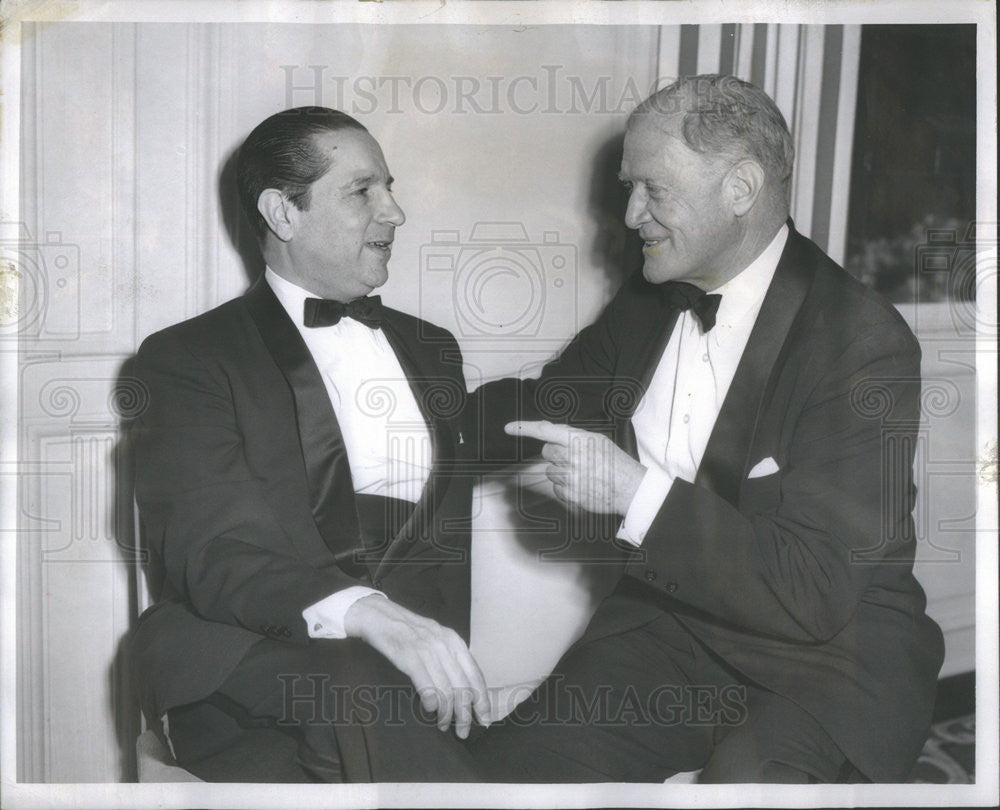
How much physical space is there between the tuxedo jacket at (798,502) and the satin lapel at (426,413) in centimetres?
8

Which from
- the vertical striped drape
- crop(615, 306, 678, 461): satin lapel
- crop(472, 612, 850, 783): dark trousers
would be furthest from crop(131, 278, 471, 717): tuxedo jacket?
the vertical striped drape

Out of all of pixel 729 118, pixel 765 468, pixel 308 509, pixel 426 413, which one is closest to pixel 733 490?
pixel 765 468

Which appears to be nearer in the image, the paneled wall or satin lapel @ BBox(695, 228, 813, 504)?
satin lapel @ BBox(695, 228, 813, 504)

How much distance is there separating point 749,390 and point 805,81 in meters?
0.68

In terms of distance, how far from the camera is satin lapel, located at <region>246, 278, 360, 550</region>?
200 cm

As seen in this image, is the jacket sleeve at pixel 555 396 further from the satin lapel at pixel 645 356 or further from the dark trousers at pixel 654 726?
the dark trousers at pixel 654 726

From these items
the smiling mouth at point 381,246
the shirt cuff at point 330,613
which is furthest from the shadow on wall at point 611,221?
the shirt cuff at point 330,613

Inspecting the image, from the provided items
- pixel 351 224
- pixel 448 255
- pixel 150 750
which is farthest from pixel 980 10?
pixel 150 750

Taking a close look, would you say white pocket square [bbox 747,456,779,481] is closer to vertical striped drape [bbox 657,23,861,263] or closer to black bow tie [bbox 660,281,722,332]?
black bow tie [bbox 660,281,722,332]

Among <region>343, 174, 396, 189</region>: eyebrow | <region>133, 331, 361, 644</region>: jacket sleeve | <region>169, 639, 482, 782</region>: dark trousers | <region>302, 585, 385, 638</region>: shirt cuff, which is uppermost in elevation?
<region>343, 174, 396, 189</region>: eyebrow

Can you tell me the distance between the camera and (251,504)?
6.50ft

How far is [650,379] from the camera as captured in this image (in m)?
2.05

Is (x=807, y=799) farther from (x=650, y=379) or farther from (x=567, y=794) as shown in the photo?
Answer: (x=650, y=379)

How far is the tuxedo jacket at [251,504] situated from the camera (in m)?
1.97
